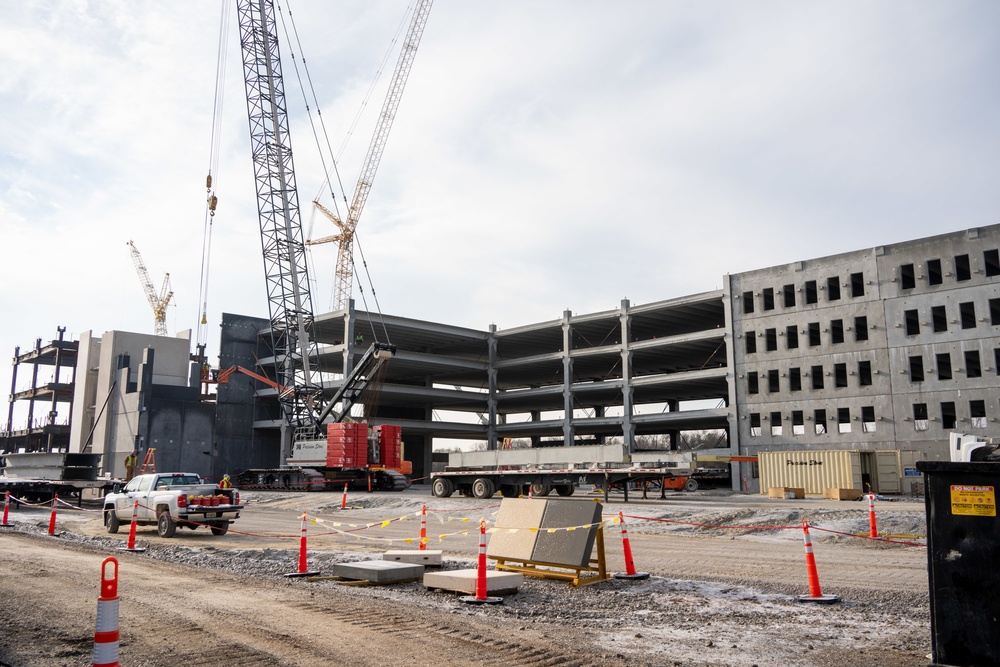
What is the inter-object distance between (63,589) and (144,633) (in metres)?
4.25

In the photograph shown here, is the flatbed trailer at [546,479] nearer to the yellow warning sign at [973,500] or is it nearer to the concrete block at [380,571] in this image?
the concrete block at [380,571]

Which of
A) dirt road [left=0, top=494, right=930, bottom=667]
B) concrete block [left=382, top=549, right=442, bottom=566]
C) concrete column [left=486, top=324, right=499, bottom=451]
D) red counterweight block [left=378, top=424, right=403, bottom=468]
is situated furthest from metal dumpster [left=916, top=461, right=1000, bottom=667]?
A: concrete column [left=486, top=324, right=499, bottom=451]

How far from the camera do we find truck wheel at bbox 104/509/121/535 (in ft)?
75.1

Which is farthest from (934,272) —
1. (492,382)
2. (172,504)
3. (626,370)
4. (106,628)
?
(106,628)

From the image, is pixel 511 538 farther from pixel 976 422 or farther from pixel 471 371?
pixel 471 371

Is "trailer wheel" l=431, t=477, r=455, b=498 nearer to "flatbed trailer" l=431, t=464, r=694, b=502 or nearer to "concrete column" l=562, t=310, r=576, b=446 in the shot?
"flatbed trailer" l=431, t=464, r=694, b=502

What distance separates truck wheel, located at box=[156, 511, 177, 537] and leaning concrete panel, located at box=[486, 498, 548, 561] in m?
11.5

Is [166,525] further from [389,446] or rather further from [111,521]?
[389,446]

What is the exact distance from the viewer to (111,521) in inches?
907

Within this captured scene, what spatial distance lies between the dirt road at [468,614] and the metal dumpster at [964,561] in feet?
6.51

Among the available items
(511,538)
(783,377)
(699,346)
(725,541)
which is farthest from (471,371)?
(511,538)

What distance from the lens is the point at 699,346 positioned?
2429 inches

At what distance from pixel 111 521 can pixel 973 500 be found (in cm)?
2346

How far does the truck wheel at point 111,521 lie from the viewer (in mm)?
22891
